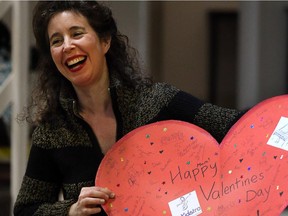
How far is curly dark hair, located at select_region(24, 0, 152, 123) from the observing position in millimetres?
1285

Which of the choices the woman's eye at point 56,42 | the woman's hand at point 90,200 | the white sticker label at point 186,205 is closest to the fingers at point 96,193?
the woman's hand at point 90,200

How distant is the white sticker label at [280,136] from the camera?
1.18 m

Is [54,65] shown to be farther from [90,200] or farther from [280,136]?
[280,136]

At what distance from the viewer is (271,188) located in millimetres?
1146

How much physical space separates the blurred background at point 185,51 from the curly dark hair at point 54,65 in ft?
0.29

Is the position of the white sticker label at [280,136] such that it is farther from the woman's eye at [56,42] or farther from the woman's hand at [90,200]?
the woman's eye at [56,42]

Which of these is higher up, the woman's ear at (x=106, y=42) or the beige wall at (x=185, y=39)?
the woman's ear at (x=106, y=42)

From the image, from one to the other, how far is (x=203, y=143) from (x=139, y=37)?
2722mm

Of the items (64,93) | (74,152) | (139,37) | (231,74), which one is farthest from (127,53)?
(231,74)

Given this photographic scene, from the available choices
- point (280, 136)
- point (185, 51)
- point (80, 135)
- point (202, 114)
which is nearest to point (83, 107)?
point (80, 135)

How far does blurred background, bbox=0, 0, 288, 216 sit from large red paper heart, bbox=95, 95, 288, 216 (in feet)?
0.92

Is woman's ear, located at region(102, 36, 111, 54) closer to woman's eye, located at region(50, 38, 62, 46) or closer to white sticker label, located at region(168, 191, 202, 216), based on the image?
woman's eye, located at region(50, 38, 62, 46)

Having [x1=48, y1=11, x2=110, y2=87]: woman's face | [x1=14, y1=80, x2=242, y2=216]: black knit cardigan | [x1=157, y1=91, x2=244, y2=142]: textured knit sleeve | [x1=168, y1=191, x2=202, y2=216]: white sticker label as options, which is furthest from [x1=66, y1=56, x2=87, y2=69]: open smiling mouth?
[x1=168, y1=191, x2=202, y2=216]: white sticker label

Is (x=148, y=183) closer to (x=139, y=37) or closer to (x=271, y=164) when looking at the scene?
(x=271, y=164)
